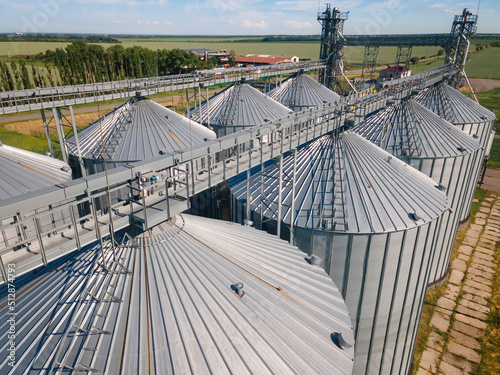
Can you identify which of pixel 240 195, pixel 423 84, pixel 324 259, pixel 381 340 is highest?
pixel 423 84

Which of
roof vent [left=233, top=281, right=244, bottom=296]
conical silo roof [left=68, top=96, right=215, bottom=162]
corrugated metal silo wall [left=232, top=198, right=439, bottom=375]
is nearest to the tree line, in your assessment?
conical silo roof [left=68, top=96, right=215, bottom=162]

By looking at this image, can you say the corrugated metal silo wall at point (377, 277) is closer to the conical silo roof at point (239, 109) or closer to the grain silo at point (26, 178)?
the grain silo at point (26, 178)

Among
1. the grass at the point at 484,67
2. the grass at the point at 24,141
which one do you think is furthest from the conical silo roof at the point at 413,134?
the grass at the point at 484,67

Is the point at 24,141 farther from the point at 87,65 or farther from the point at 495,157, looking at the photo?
the point at 495,157

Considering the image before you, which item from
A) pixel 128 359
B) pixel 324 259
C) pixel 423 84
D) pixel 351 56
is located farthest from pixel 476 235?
pixel 128 359

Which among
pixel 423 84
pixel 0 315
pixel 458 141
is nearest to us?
pixel 0 315

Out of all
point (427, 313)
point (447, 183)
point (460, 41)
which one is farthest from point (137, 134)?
point (460, 41)

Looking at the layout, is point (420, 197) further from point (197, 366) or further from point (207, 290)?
point (197, 366)
